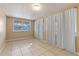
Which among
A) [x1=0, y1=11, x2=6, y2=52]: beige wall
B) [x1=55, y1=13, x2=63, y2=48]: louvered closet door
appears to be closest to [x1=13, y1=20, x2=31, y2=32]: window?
[x1=0, y1=11, x2=6, y2=52]: beige wall

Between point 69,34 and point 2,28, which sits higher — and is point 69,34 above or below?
below

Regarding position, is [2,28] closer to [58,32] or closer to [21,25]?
[21,25]

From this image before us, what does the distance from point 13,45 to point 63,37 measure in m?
1.47

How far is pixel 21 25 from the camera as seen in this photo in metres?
1.64

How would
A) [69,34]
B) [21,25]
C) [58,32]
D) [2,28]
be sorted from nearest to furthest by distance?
1. [21,25]
2. [2,28]
3. [69,34]
4. [58,32]

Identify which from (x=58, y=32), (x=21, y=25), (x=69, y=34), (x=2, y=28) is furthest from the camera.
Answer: (x=58, y=32)

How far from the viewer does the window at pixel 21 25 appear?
1639 millimetres

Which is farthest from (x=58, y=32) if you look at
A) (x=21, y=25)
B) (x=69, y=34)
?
(x=21, y=25)

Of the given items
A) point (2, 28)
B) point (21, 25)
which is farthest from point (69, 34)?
point (2, 28)

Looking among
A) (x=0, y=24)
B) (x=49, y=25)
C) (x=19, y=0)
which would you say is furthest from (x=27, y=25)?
(x=49, y=25)

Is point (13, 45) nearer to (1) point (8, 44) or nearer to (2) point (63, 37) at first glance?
(1) point (8, 44)

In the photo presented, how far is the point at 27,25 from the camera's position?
1750 millimetres

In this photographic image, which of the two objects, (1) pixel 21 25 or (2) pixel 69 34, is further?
(2) pixel 69 34

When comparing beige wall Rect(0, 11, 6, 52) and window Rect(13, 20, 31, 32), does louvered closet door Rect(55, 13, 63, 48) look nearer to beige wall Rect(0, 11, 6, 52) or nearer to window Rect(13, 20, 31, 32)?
window Rect(13, 20, 31, 32)
